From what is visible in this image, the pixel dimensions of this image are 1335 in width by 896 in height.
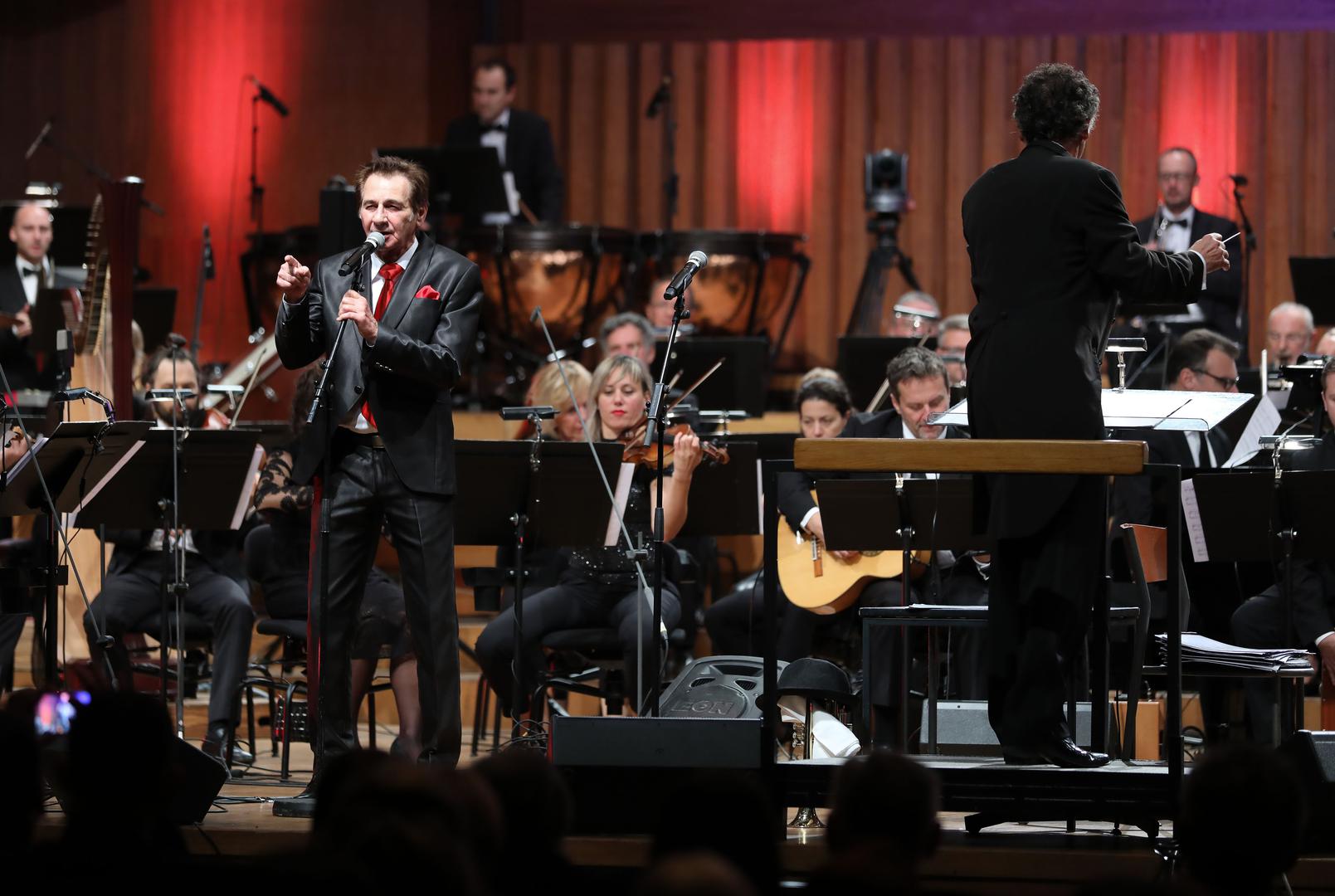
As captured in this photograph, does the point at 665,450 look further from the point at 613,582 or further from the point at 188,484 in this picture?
the point at 188,484

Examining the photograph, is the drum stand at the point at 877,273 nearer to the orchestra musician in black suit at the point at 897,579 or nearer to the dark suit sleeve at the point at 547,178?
the dark suit sleeve at the point at 547,178

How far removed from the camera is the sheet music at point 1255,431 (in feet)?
18.2

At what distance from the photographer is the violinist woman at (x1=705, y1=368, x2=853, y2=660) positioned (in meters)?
5.68

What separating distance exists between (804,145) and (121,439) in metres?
6.64

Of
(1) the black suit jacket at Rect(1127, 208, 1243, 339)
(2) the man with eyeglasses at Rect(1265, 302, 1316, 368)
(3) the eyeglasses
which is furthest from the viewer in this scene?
(1) the black suit jacket at Rect(1127, 208, 1243, 339)

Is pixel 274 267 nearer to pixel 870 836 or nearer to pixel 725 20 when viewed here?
pixel 725 20

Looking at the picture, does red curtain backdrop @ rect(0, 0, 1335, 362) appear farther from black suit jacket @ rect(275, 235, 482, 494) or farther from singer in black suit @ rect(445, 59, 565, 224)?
black suit jacket @ rect(275, 235, 482, 494)

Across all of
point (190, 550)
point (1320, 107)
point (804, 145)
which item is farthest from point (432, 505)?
point (1320, 107)

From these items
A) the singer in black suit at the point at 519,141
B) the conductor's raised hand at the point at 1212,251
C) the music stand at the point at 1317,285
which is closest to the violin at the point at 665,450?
the conductor's raised hand at the point at 1212,251

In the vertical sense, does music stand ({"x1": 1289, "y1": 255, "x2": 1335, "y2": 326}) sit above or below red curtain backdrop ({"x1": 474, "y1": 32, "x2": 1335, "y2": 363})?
below

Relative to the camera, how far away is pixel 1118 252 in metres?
3.60

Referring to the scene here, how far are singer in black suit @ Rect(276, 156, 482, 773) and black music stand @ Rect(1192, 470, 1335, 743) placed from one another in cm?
219

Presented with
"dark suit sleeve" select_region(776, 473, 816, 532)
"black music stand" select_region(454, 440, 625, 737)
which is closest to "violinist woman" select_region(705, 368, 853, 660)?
"dark suit sleeve" select_region(776, 473, 816, 532)

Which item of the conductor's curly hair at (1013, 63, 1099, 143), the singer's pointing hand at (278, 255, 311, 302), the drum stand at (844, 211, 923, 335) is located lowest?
the singer's pointing hand at (278, 255, 311, 302)
